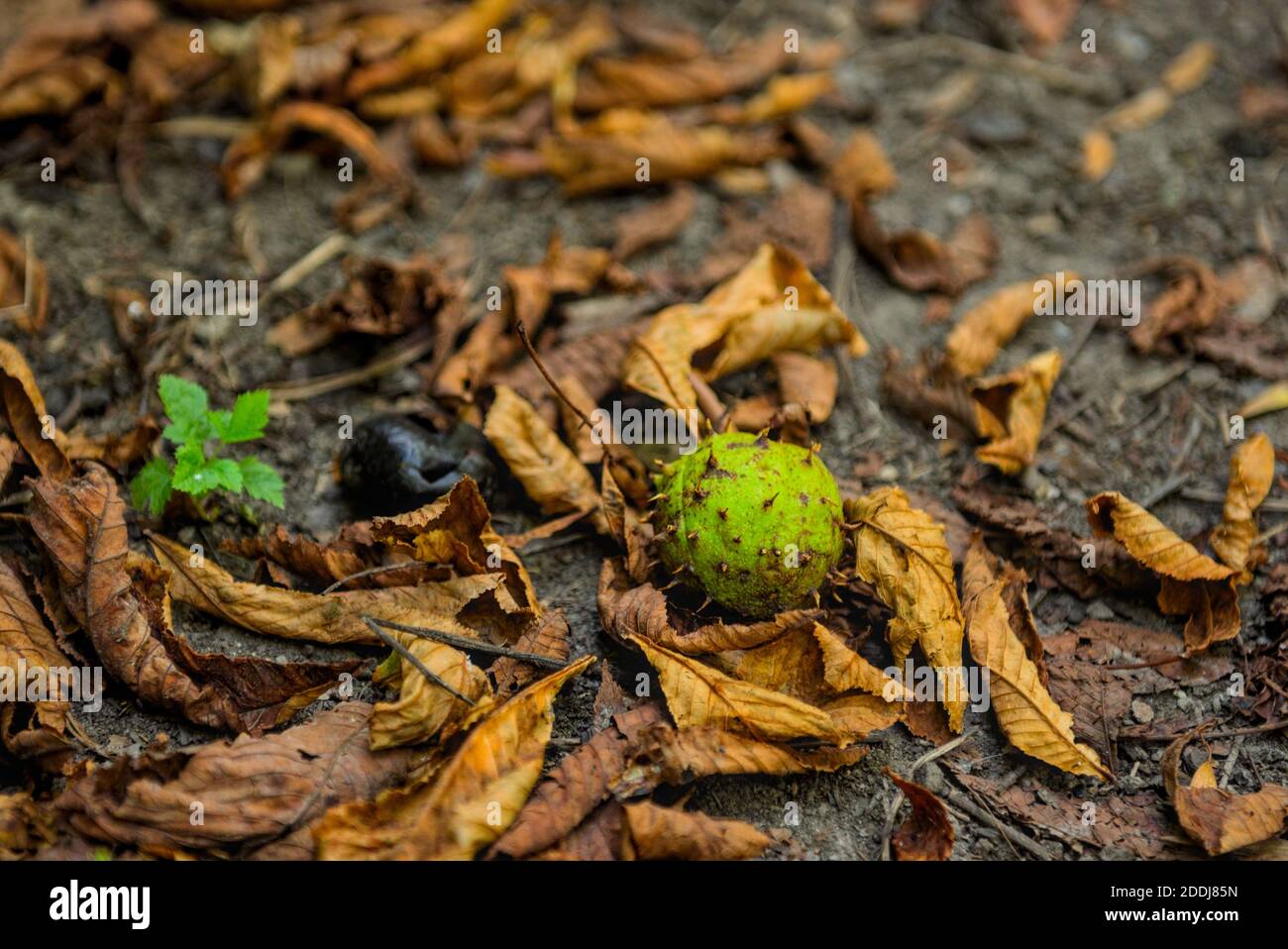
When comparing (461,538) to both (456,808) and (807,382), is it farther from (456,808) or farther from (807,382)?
(807,382)

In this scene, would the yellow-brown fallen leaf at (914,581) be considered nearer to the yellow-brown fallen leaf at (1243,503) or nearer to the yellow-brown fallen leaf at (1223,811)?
the yellow-brown fallen leaf at (1223,811)

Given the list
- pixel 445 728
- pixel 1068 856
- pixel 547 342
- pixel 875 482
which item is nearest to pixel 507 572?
pixel 445 728

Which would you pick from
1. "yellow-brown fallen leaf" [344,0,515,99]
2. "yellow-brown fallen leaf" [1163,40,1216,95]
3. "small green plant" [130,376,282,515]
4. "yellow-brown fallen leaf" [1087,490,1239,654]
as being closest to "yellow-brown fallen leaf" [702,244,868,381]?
"yellow-brown fallen leaf" [1087,490,1239,654]

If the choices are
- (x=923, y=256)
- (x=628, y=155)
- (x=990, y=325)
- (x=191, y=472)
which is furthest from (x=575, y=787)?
(x=628, y=155)

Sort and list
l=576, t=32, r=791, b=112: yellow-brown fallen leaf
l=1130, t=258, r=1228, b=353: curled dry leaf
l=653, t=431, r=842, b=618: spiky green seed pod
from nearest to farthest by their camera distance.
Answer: l=653, t=431, r=842, b=618: spiky green seed pod, l=1130, t=258, r=1228, b=353: curled dry leaf, l=576, t=32, r=791, b=112: yellow-brown fallen leaf

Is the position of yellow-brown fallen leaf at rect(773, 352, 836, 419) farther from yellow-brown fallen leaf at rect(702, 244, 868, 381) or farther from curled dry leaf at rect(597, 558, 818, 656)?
curled dry leaf at rect(597, 558, 818, 656)
